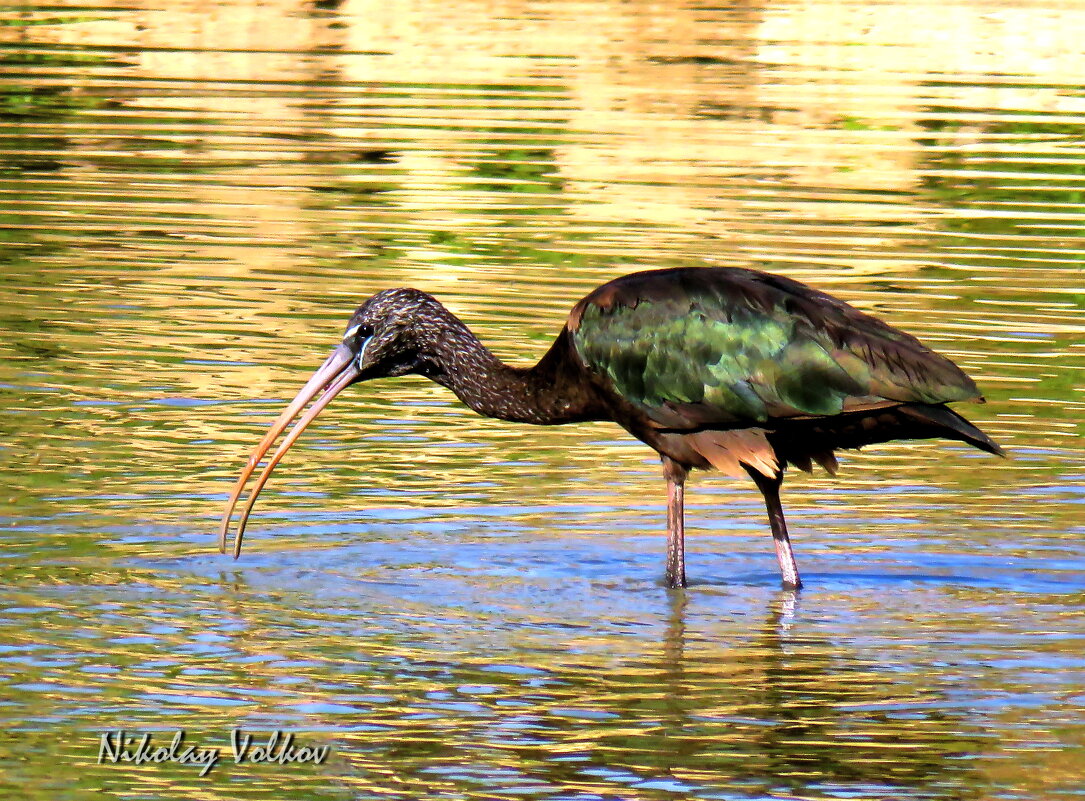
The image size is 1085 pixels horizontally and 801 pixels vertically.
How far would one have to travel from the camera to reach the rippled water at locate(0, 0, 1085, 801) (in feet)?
27.0

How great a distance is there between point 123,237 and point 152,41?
547 inches

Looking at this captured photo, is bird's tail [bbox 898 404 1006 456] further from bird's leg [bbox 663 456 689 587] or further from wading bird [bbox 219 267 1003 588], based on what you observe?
bird's leg [bbox 663 456 689 587]

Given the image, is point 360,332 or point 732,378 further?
point 360,332

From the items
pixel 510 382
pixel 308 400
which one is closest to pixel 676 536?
pixel 510 382

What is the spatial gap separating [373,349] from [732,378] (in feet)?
5.32

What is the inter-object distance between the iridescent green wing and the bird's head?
29.4 inches

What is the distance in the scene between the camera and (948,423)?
32.0 feet

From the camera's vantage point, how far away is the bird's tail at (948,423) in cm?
977

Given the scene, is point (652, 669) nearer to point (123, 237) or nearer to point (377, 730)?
point (377, 730)

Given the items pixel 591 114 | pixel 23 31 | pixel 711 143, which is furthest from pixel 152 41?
pixel 711 143
